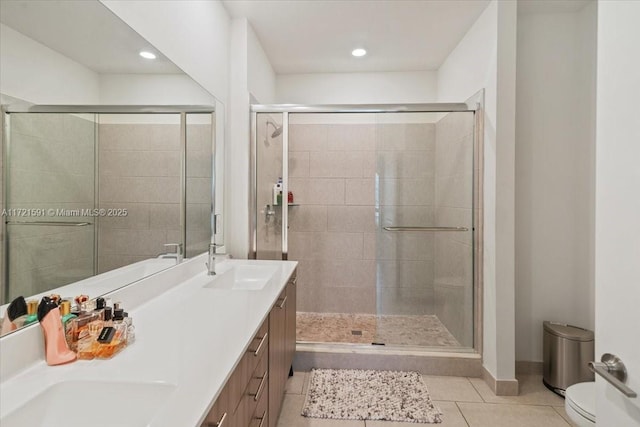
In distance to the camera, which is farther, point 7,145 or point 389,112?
point 389,112

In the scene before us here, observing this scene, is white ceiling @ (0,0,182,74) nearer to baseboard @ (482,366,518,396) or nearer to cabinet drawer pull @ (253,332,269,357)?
cabinet drawer pull @ (253,332,269,357)

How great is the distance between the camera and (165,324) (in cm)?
120

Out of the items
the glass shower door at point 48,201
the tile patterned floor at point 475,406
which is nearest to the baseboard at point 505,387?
the tile patterned floor at point 475,406

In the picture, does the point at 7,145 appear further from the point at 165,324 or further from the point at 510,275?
the point at 510,275

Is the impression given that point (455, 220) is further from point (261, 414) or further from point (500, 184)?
point (261, 414)

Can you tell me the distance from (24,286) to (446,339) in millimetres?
2676

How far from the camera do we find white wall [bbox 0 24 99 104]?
0.86m

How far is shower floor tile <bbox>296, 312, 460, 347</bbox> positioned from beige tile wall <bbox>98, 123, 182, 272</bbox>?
1.68 m

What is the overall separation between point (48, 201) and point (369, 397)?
207 cm

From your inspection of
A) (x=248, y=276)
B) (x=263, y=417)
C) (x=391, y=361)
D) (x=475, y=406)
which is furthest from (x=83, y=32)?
(x=475, y=406)

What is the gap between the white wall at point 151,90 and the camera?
1263 mm

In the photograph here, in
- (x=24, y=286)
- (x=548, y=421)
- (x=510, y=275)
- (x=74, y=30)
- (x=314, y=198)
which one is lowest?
(x=548, y=421)

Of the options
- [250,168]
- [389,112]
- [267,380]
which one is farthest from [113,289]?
[389,112]

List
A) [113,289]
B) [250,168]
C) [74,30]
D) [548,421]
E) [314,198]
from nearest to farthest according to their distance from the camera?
[74,30]
[113,289]
[548,421]
[250,168]
[314,198]
